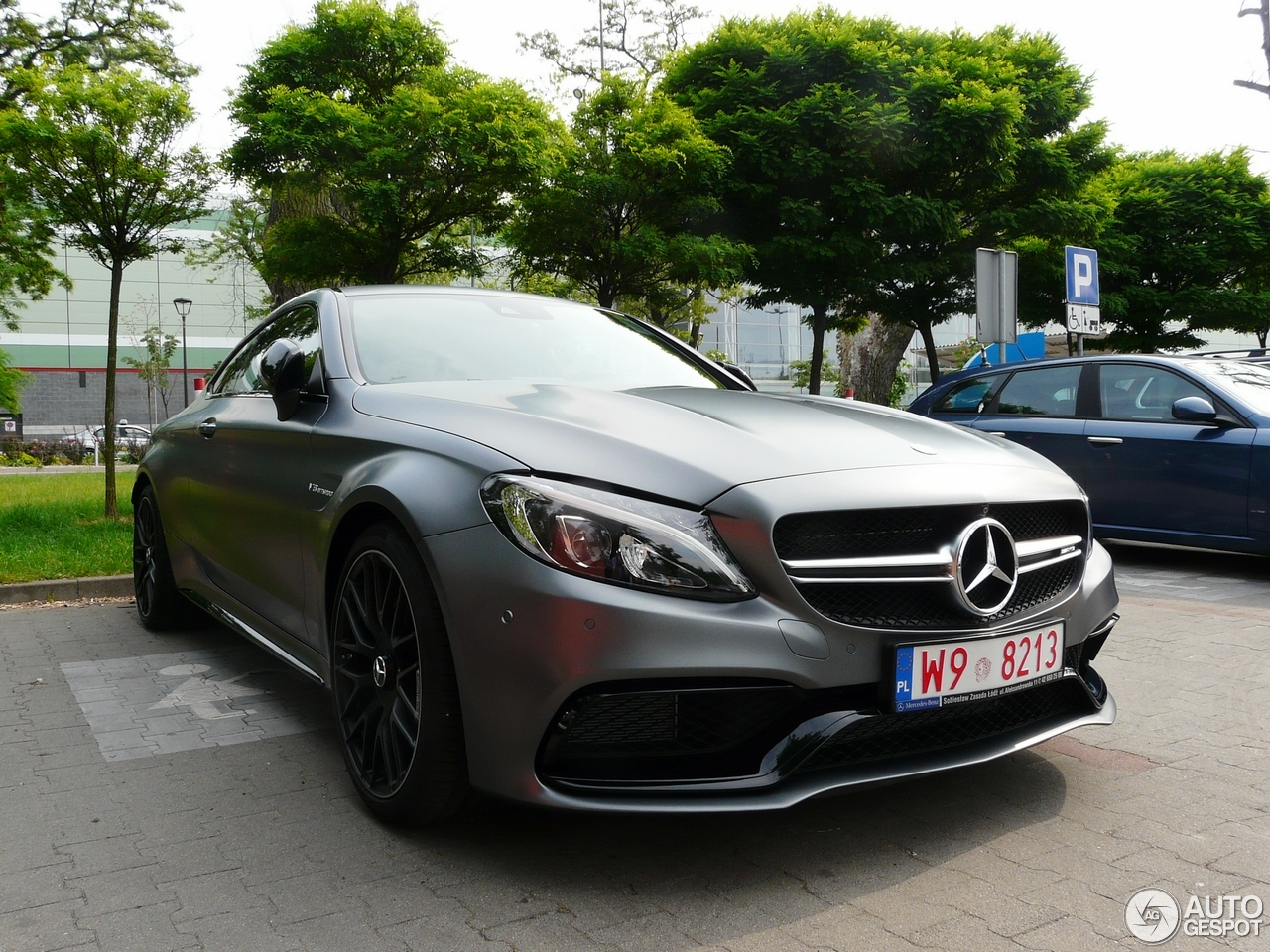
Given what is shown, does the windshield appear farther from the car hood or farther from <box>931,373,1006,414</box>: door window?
the car hood

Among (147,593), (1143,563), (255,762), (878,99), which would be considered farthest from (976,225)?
(255,762)

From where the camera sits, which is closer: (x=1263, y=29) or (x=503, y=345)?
(x=503, y=345)

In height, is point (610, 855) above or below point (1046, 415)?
below

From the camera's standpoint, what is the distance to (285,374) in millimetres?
3666

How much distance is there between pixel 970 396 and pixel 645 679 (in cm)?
702

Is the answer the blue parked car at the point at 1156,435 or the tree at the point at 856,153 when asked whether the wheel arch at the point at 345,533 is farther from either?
the tree at the point at 856,153

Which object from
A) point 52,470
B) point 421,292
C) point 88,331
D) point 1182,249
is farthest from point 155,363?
point 421,292

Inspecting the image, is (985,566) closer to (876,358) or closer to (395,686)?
(395,686)

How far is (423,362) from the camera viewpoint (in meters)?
3.68

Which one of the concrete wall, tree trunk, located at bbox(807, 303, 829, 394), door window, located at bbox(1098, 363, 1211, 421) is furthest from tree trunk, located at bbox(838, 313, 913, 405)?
the concrete wall

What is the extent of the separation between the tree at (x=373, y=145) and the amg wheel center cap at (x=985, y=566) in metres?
9.88

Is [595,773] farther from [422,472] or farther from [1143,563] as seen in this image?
[1143,563]

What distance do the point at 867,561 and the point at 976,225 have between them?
17176mm

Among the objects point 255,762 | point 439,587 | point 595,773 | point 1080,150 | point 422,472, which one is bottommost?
point 255,762
